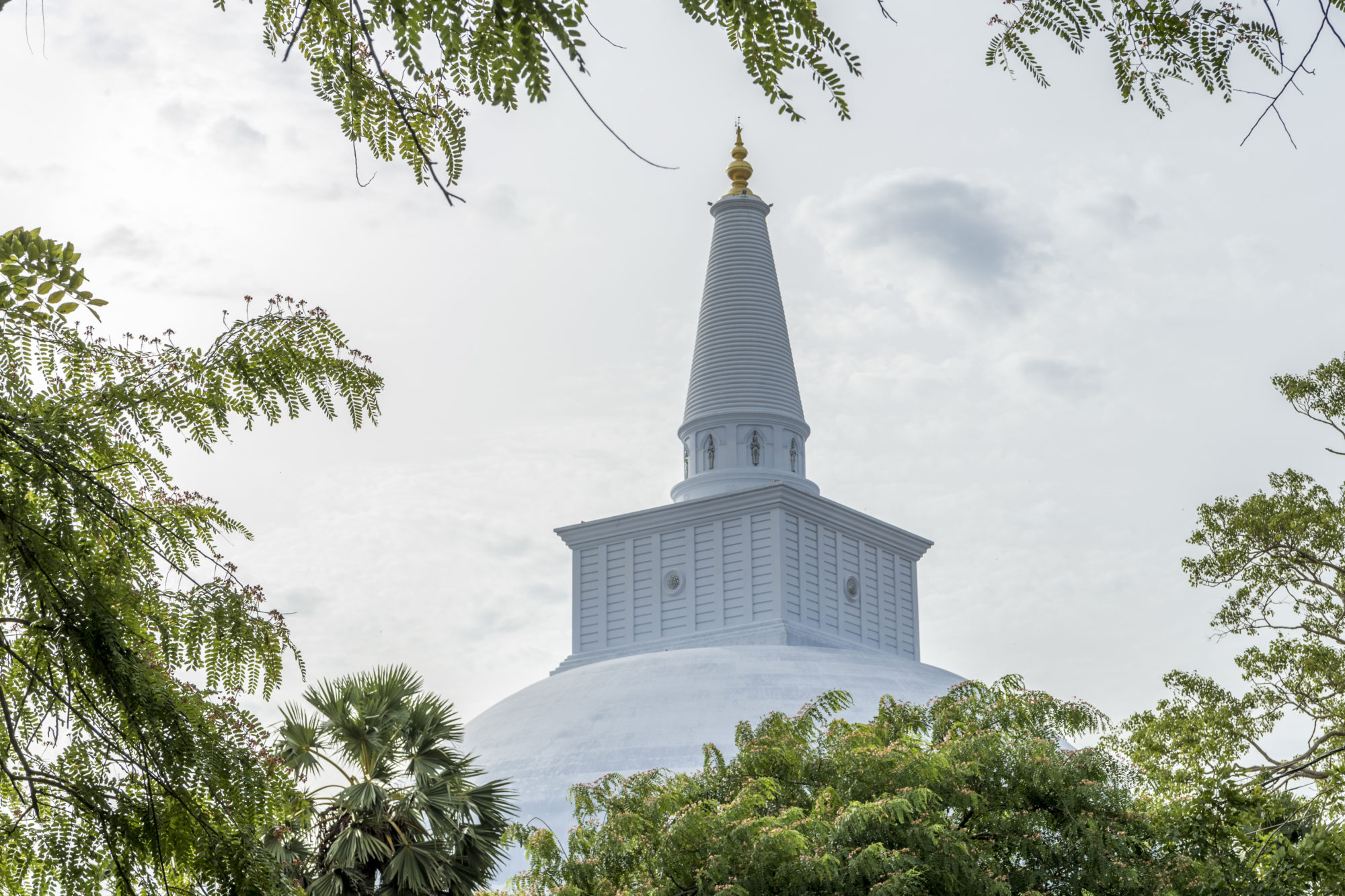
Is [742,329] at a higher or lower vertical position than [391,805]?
higher

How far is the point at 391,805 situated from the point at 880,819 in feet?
16.8

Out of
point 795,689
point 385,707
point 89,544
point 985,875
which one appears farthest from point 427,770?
point 795,689

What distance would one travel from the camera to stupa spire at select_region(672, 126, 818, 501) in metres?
39.6

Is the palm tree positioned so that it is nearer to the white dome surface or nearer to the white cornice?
the white dome surface

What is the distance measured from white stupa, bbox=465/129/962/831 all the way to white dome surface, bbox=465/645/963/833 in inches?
3.2

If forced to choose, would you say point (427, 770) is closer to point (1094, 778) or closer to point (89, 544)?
point (1094, 778)

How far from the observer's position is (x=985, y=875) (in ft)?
45.0

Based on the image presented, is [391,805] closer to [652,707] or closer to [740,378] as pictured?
[652,707]

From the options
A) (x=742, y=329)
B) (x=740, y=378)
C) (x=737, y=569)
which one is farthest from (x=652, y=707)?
(x=742, y=329)

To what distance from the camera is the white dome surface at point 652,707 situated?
2870 centimetres

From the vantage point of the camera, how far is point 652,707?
3061 cm

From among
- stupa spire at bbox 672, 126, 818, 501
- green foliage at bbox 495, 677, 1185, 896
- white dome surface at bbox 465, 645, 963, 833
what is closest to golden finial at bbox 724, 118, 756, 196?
stupa spire at bbox 672, 126, 818, 501

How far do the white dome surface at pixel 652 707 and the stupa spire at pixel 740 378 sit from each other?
5.84 meters

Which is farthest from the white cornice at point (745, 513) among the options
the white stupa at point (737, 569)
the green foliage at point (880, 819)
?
the green foliage at point (880, 819)
